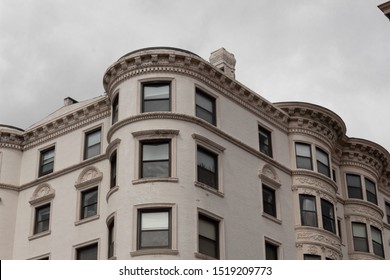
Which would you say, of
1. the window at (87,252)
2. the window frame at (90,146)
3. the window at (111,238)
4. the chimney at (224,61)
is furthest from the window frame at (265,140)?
the window at (87,252)

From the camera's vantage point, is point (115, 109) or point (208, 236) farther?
point (115, 109)

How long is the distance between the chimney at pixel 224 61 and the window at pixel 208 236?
35.0ft

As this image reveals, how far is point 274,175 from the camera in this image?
41.6 m

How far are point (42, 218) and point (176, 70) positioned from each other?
1158cm

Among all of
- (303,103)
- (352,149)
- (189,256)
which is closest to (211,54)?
(303,103)

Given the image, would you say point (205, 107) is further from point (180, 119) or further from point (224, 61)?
point (224, 61)

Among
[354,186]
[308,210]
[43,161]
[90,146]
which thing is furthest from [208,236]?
[354,186]

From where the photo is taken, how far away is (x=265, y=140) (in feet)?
139

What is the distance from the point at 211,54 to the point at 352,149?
434 inches

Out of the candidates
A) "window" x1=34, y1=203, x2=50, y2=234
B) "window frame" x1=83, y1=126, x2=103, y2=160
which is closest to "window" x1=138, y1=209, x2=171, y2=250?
"window frame" x1=83, y1=126, x2=103, y2=160

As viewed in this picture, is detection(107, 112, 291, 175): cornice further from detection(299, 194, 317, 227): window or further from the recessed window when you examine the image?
detection(299, 194, 317, 227): window

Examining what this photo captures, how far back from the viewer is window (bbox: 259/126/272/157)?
4196cm

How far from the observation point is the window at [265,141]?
42.0 meters

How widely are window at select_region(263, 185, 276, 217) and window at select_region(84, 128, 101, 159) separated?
9.41m
